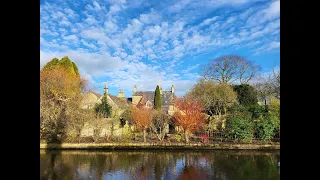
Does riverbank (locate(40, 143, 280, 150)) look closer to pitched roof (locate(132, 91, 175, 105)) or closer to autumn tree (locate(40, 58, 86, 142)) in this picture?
autumn tree (locate(40, 58, 86, 142))

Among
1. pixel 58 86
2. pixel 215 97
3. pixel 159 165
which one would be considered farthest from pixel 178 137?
pixel 58 86

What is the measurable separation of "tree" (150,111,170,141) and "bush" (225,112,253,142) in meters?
3.17

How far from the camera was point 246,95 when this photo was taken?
11.1m

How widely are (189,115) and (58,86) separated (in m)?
7.00

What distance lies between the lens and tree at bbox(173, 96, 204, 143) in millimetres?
9828

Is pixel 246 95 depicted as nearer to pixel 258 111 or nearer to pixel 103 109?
pixel 258 111

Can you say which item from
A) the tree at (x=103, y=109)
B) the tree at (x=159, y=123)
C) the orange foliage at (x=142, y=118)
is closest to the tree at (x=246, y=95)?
the tree at (x=159, y=123)

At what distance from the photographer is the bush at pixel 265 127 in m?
9.05

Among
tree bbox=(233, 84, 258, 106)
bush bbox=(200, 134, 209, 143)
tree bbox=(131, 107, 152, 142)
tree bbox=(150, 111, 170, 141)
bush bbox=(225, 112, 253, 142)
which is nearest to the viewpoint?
bush bbox=(225, 112, 253, 142)

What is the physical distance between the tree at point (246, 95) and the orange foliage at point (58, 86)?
9.24 meters

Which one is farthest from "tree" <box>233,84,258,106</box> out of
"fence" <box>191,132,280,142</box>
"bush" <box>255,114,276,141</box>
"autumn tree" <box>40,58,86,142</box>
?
"autumn tree" <box>40,58,86,142</box>
